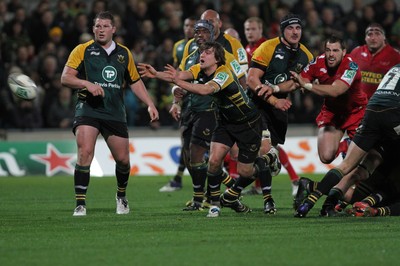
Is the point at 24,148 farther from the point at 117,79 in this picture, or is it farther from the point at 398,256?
the point at 398,256

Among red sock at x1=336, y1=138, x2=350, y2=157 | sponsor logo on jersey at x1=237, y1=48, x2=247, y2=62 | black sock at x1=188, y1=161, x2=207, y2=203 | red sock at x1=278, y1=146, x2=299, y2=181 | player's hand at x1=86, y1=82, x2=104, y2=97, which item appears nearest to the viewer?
player's hand at x1=86, y1=82, x2=104, y2=97

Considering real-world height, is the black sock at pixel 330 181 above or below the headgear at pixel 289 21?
below

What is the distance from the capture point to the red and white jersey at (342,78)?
35.9 ft

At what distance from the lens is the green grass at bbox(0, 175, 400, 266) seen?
7.32 meters

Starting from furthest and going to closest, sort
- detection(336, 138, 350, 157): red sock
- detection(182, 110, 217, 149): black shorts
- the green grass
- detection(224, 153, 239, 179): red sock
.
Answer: detection(224, 153, 239, 179): red sock, detection(336, 138, 350, 157): red sock, detection(182, 110, 217, 149): black shorts, the green grass

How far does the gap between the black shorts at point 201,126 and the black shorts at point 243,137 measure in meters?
1.04

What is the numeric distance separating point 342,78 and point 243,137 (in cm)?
133

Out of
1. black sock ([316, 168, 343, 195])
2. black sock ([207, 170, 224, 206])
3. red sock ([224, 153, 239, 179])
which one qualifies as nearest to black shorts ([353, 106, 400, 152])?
black sock ([316, 168, 343, 195])

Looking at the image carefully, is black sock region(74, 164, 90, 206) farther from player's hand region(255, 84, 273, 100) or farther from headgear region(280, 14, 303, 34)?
headgear region(280, 14, 303, 34)

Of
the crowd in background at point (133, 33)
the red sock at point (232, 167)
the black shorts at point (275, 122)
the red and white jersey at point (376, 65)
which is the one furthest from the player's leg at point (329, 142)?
the crowd in background at point (133, 33)

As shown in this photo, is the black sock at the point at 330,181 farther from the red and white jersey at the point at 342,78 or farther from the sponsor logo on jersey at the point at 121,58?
the sponsor logo on jersey at the point at 121,58

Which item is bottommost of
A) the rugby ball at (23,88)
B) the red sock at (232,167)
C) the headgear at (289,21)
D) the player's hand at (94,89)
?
the red sock at (232,167)

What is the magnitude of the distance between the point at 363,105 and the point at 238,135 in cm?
186

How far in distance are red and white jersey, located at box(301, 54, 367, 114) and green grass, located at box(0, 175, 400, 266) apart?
52.1 inches
